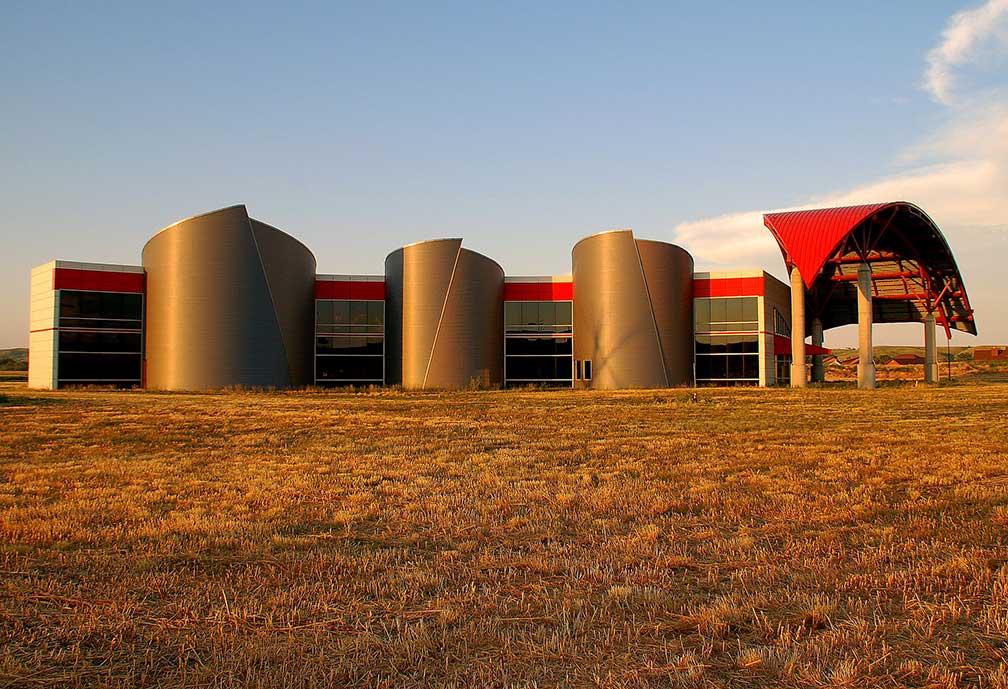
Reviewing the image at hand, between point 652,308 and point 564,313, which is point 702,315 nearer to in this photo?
point 652,308

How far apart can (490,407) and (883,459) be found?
50.1 feet

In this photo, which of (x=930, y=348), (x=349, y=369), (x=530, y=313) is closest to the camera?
(x=349, y=369)

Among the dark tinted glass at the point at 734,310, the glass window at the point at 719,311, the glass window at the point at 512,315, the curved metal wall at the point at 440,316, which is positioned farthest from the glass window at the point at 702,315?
the curved metal wall at the point at 440,316

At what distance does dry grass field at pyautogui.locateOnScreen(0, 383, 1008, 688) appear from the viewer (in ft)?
12.9

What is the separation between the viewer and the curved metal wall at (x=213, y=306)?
37969 millimetres

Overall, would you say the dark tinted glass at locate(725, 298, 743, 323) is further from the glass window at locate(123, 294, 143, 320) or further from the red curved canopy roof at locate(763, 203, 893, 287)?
the glass window at locate(123, 294, 143, 320)

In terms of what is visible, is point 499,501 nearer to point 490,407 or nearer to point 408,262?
point 490,407

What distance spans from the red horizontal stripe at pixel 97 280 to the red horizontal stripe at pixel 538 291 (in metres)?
21.9

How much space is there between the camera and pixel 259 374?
3903 cm

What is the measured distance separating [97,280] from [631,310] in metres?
30.7

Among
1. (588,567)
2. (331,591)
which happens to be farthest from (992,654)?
→ (331,591)

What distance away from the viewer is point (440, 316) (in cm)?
4178

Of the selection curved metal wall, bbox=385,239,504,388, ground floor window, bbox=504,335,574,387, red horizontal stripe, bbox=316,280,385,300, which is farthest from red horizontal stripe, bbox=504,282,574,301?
red horizontal stripe, bbox=316,280,385,300

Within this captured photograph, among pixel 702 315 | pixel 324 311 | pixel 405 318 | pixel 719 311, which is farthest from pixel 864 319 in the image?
pixel 324 311
